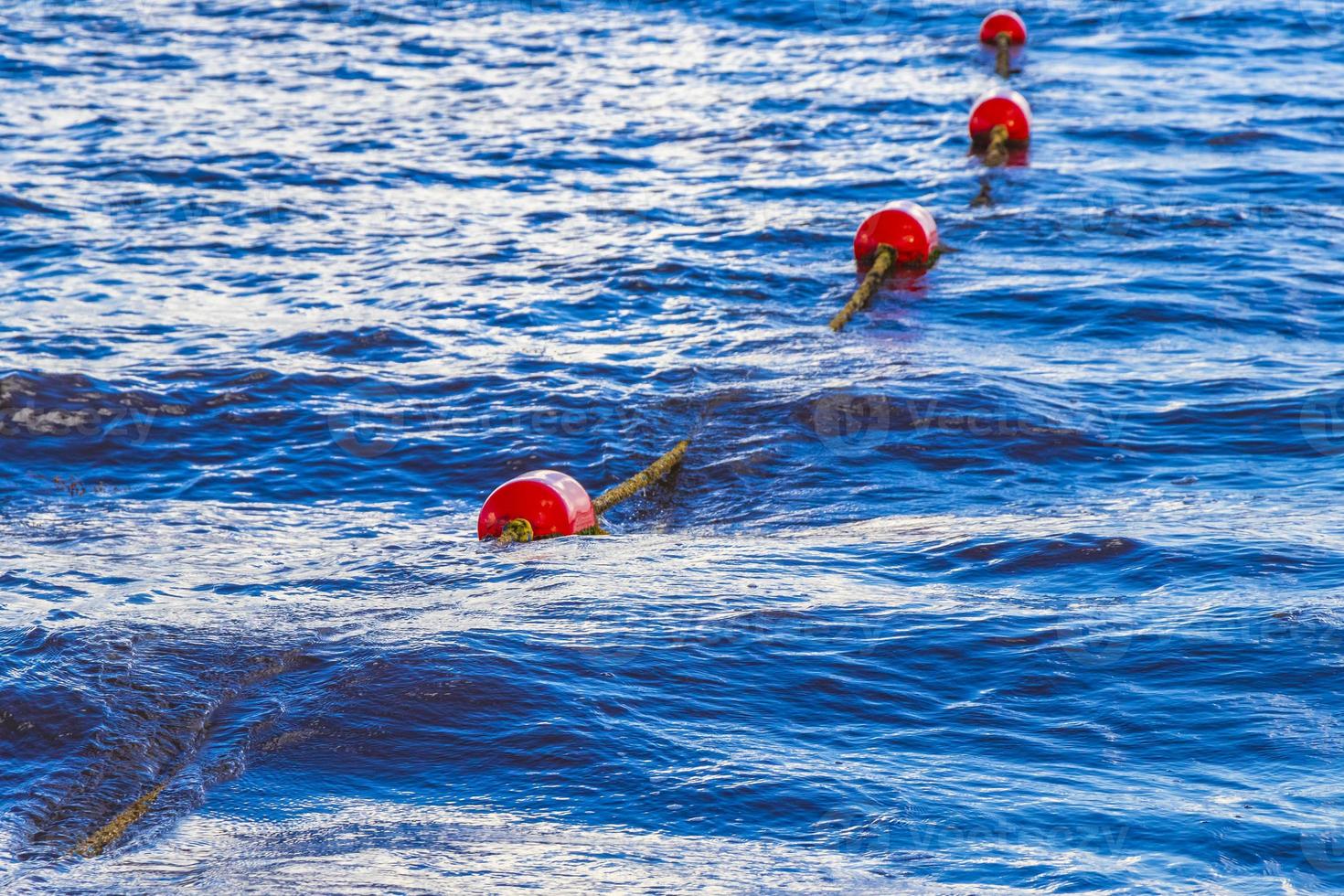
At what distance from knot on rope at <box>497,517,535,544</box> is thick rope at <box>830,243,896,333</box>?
4.09 m

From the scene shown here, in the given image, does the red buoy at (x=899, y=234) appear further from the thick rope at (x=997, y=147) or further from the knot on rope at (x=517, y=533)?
the knot on rope at (x=517, y=533)

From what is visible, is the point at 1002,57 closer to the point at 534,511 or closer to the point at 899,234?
the point at 899,234

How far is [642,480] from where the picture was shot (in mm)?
8445

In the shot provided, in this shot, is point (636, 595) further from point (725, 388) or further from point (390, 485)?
point (725, 388)

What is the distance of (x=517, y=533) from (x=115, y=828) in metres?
2.84

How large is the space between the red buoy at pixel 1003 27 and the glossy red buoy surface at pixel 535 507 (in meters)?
14.8

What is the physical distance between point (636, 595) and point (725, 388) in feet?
10.7

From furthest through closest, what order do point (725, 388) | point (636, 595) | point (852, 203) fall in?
point (852, 203)
point (725, 388)
point (636, 595)

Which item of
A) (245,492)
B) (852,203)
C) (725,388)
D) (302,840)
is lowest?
(302,840)

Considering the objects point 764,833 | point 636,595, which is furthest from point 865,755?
point 636,595

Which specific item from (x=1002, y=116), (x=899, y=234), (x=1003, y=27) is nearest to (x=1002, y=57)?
(x=1003, y=27)

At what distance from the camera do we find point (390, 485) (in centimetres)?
889

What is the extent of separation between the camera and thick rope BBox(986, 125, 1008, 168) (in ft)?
50.4

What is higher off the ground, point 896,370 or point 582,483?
point 896,370
